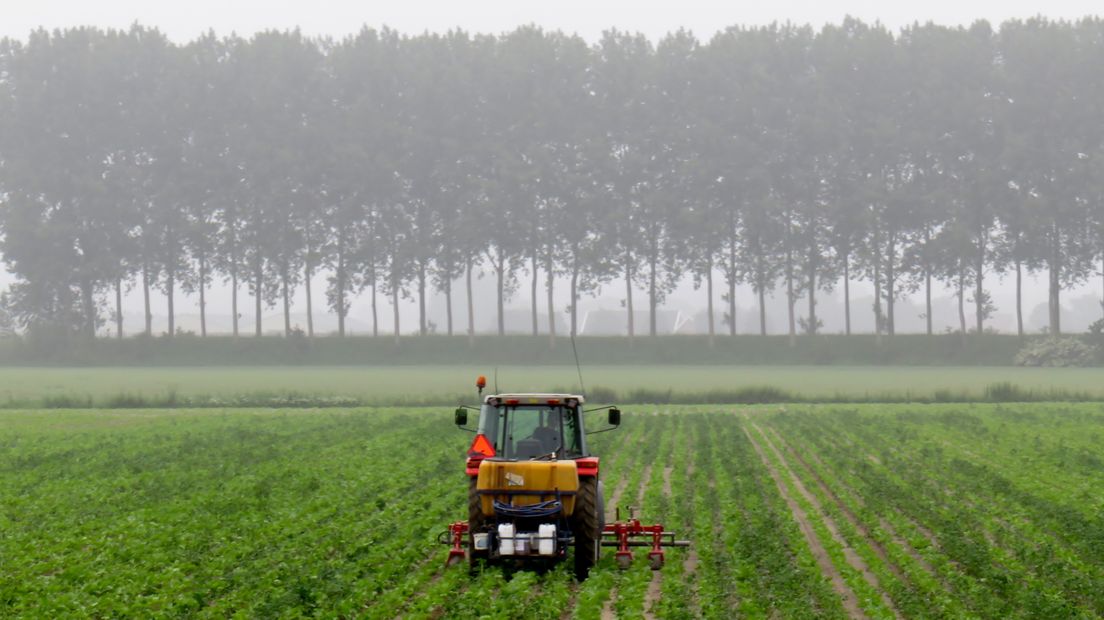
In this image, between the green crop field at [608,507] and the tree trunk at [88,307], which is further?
the tree trunk at [88,307]

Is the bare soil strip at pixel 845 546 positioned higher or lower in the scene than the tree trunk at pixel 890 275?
lower

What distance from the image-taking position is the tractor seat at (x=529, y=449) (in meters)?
18.0

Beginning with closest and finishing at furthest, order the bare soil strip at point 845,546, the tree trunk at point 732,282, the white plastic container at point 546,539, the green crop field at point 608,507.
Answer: the green crop field at point 608,507, the bare soil strip at point 845,546, the white plastic container at point 546,539, the tree trunk at point 732,282

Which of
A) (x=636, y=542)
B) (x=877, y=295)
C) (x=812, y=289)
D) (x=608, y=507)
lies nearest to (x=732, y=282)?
(x=812, y=289)

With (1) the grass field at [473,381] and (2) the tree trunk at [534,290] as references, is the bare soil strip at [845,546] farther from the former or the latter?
(2) the tree trunk at [534,290]

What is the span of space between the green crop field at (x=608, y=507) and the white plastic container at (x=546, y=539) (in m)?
0.41

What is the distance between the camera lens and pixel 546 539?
16688 millimetres

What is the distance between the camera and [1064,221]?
94562mm

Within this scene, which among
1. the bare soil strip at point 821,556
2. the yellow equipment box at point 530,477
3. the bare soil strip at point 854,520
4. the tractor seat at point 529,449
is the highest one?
the tractor seat at point 529,449

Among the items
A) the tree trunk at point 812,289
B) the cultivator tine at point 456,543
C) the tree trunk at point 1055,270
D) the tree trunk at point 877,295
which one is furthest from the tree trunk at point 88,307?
the cultivator tine at point 456,543

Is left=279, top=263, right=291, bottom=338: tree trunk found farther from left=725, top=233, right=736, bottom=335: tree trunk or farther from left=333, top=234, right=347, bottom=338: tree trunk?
left=725, top=233, right=736, bottom=335: tree trunk

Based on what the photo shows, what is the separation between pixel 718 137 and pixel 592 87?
11391mm

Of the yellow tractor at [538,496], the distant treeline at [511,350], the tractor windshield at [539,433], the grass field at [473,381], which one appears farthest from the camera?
the distant treeline at [511,350]

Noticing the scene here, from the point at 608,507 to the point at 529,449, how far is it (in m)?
Result: 6.53
